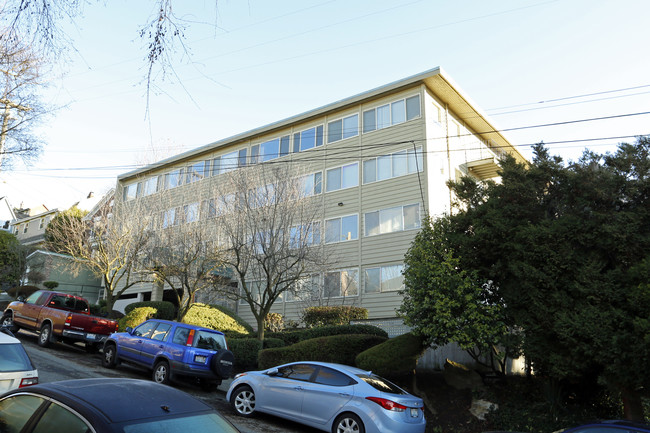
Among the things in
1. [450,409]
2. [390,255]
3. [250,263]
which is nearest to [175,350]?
[250,263]

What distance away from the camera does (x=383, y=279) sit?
22.5 meters

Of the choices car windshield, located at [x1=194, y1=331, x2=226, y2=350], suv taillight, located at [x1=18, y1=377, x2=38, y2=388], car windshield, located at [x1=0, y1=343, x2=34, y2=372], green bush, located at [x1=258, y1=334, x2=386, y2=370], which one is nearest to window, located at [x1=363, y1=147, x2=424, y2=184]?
green bush, located at [x1=258, y1=334, x2=386, y2=370]

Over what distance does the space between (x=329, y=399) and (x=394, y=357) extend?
3225 mm

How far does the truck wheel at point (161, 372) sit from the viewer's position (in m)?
11.9

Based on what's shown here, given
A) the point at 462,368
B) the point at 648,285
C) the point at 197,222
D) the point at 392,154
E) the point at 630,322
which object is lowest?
the point at 462,368

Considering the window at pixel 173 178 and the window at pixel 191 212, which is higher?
the window at pixel 173 178

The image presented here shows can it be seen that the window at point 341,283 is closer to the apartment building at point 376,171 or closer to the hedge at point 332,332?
the apartment building at point 376,171

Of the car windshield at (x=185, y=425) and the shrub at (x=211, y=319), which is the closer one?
the car windshield at (x=185, y=425)

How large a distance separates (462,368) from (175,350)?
742 centimetres

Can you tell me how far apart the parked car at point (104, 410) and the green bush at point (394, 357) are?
27.9 feet

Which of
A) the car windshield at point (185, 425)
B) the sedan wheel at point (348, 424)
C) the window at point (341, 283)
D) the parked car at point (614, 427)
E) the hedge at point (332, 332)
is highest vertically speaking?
the window at point (341, 283)

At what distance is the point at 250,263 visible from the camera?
689 inches

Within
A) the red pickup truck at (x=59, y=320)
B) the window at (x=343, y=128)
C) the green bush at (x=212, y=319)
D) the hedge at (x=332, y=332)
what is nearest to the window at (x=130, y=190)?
the window at (x=343, y=128)

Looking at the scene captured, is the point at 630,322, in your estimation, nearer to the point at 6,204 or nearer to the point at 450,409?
the point at 450,409
